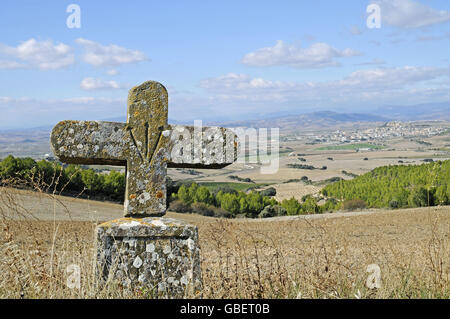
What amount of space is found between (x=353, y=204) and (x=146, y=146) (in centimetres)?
5107

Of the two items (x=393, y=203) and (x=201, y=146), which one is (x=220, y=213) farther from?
(x=201, y=146)

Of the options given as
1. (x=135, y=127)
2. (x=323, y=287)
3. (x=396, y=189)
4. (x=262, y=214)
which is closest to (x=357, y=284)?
(x=323, y=287)

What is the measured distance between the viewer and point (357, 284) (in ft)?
13.7

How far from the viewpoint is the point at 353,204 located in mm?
52219

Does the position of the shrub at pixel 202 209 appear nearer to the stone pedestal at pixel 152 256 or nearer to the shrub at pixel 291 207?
the shrub at pixel 291 207

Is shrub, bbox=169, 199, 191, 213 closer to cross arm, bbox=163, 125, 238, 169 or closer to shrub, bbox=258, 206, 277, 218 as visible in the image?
shrub, bbox=258, 206, 277, 218

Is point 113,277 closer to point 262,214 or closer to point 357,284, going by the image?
point 357,284

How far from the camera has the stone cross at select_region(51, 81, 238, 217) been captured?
3963 millimetres

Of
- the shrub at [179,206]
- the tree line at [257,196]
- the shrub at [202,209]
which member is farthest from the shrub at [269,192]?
the shrub at [179,206]

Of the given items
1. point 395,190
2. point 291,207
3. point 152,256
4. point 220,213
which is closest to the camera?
point 152,256

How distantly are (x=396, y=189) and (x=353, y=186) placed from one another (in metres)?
6.37

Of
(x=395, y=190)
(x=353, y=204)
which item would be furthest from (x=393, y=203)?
(x=353, y=204)

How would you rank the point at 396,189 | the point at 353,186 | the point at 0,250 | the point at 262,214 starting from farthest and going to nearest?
the point at 353,186, the point at 396,189, the point at 262,214, the point at 0,250

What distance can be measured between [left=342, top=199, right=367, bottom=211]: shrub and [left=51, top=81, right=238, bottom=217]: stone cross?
4986 cm
